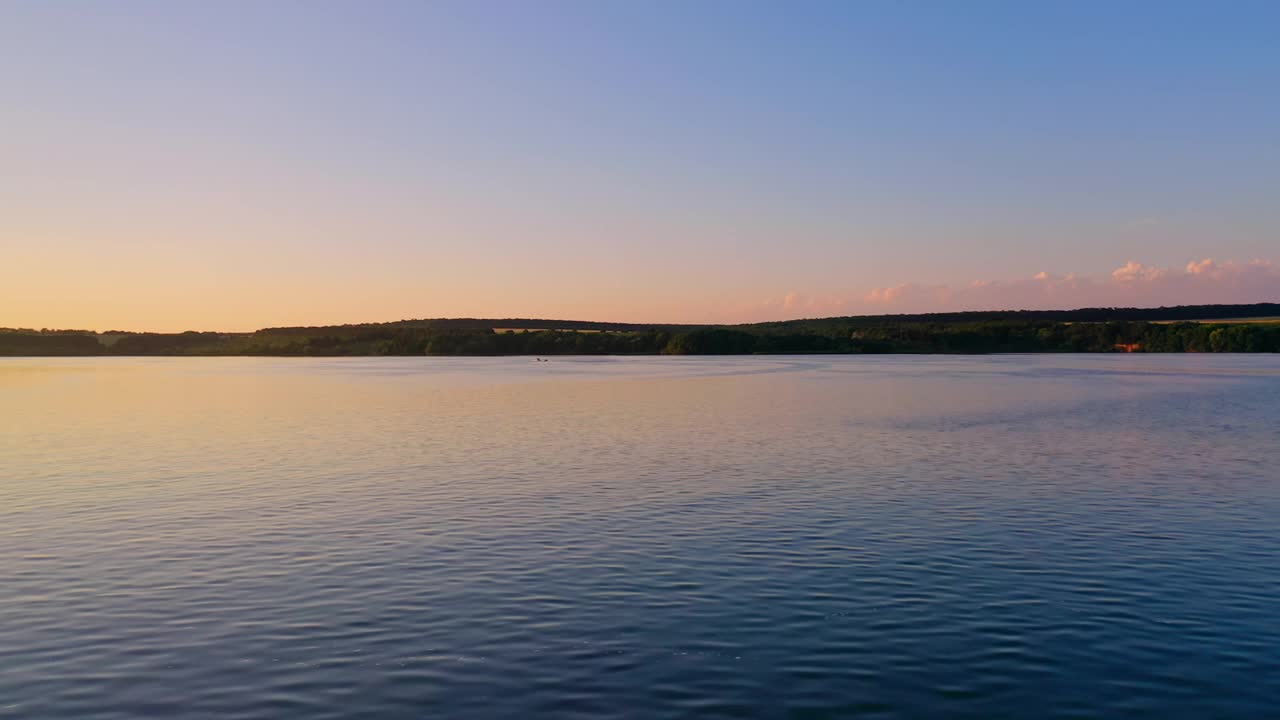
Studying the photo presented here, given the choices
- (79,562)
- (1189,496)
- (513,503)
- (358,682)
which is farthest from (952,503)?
(79,562)

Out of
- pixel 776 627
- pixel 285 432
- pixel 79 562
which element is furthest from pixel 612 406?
pixel 776 627

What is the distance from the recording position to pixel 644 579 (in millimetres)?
21031

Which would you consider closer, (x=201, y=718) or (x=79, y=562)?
(x=201, y=718)

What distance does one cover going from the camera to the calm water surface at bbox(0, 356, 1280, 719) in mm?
14430

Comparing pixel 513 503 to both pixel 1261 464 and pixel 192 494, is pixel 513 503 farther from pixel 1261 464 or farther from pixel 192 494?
pixel 1261 464

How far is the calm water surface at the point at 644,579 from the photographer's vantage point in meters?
14.4

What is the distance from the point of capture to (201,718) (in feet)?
43.8

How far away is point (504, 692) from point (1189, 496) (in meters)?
25.2

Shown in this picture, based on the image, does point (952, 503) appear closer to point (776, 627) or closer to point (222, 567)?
point (776, 627)

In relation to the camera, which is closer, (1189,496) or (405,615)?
(405,615)

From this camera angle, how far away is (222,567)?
73.4 ft

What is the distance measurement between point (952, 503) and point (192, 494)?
23.3 m

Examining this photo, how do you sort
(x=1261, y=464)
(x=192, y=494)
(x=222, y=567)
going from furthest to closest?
(x=1261, y=464) < (x=192, y=494) < (x=222, y=567)

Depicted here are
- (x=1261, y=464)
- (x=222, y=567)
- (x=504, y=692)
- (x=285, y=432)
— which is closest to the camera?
(x=504, y=692)
